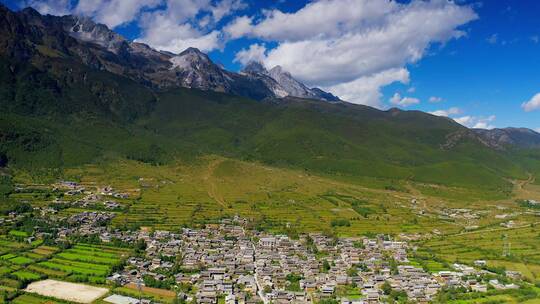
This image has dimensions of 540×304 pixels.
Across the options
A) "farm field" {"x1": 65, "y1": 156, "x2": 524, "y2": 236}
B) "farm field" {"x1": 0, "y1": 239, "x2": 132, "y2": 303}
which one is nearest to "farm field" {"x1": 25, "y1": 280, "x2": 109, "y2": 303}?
"farm field" {"x1": 0, "y1": 239, "x2": 132, "y2": 303}

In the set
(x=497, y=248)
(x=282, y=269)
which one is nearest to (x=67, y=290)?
(x=282, y=269)

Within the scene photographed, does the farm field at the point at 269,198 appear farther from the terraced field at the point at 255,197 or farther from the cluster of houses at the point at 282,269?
the cluster of houses at the point at 282,269

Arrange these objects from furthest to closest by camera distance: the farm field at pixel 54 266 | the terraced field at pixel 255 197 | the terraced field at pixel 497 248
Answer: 1. the terraced field at pixel 255 197
2. the terraced field at pixel 497 248
3. the farm field at pixel 54 266

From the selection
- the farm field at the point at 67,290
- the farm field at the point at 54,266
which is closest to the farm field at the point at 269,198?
the farm field at the point at 54,266

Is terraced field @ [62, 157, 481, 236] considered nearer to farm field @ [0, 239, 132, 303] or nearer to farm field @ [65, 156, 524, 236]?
farm field @ [65, 156, 524, 236]

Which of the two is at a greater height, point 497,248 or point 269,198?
point 269,198

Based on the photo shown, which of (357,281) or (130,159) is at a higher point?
(130,159)

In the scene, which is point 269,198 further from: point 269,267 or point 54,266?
point 54,266

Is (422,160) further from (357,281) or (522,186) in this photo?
(357,281)

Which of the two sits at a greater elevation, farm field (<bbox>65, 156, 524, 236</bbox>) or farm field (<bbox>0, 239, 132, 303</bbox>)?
farm field (<bbox>65, 156, 524, 236</bbox>)

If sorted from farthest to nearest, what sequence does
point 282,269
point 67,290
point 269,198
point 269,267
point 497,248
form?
point 269,198, point 497,248, point 269,267, point 282,269, point 67,290

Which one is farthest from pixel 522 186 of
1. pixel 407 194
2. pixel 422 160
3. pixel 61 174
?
pixel 61 174
